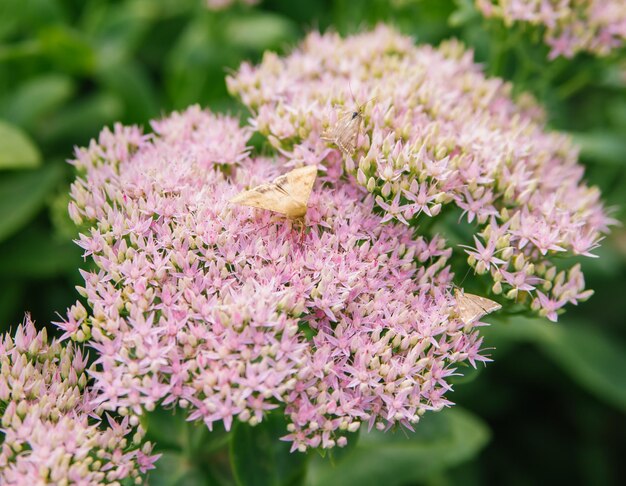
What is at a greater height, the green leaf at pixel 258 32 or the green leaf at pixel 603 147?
the green leaf at pixel 258 32

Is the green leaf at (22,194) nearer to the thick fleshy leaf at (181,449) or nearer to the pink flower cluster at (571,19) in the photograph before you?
the thick fleshy leaf at (181,449)

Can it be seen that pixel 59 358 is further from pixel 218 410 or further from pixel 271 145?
pixel 271 145

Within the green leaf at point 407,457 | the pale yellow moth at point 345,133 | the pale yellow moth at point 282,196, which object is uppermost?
the pale yellow moth at point 345,133

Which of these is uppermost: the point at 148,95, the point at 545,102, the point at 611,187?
the point at 545,102

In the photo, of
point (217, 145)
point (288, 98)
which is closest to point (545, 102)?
point (288, 98)

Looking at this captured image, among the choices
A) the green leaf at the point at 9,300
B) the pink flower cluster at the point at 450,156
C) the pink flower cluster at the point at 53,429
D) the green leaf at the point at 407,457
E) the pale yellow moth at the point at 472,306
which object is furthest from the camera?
the green leaf at the point at 9,300

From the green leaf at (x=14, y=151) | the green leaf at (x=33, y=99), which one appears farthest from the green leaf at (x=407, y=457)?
the green leaf at (x=33, y=99)
